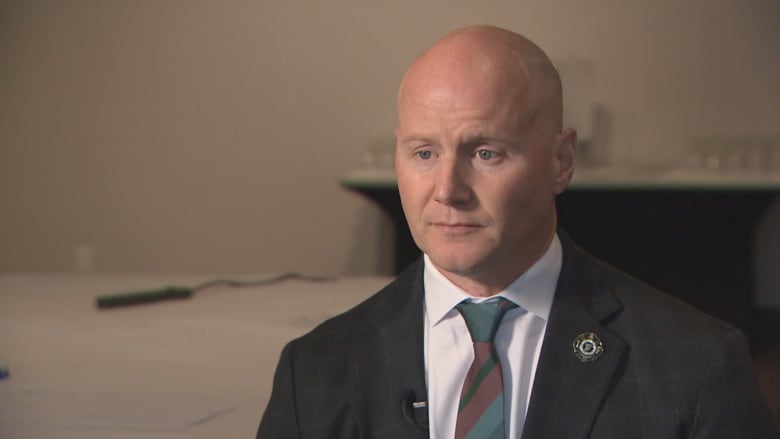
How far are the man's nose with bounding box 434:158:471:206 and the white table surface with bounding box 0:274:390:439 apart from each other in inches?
23.8

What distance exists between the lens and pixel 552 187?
917 millimetres

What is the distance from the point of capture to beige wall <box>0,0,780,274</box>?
144 inches

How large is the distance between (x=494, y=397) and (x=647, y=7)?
3.10m

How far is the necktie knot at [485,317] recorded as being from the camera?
91cm

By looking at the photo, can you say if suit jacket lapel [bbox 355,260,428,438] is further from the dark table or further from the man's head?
the dark table

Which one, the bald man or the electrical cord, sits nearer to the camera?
the bald man

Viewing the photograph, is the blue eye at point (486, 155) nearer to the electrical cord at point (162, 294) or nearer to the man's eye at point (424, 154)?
the man's eye at point (424, 154)

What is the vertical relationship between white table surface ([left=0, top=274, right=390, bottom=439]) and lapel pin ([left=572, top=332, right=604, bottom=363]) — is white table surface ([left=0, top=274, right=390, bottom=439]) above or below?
below

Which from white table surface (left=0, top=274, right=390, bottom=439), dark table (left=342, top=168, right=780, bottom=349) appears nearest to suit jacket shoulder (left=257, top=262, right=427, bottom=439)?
white table surface (left=0, top=274, right=390, bottom=439)

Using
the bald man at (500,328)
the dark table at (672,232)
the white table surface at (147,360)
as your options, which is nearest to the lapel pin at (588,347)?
the bald man at (500,328)

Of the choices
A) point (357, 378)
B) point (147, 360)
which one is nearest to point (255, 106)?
point (147, 360)

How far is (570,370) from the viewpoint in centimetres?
89

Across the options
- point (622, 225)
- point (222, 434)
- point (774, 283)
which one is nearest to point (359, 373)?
point (222, 434)

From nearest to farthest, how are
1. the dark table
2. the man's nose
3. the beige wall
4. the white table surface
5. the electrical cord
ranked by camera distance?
the man's nose → the white table surface → the electrical cord → the dark table → the beige wall
